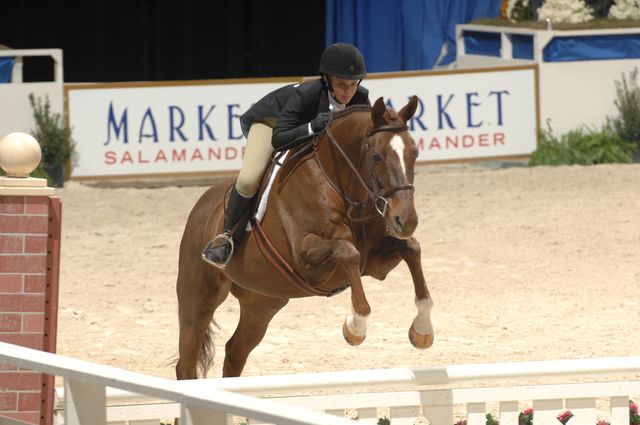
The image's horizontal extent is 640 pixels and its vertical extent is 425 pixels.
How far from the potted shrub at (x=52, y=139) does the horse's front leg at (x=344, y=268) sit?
7.88m

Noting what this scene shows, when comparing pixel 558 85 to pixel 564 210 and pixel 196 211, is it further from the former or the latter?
pixel 196 211

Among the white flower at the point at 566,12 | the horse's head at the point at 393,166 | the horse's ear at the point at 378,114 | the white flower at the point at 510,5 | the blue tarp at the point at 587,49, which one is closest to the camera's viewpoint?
the horse's head at the point at 393,166

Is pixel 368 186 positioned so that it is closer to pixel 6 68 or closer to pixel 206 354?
pixel 206 354

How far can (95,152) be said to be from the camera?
13.2 metres

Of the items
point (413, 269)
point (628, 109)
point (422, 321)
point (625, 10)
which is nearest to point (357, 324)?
point (422, 321)

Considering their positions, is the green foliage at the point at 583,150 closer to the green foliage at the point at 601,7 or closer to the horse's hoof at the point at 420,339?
the green foliage at the point at 601,7

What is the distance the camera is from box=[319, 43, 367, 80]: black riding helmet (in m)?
5.47

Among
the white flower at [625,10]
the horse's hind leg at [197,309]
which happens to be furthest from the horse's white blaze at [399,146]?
the white flower at [625,10]

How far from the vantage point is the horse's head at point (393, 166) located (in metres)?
4.99

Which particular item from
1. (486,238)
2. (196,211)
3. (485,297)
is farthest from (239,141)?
(196,211)

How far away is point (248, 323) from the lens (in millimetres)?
6566

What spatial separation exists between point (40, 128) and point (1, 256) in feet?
25.7

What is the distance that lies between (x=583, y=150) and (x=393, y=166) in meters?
9.02

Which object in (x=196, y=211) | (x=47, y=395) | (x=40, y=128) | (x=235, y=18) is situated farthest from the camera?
(x=235, y=18)
